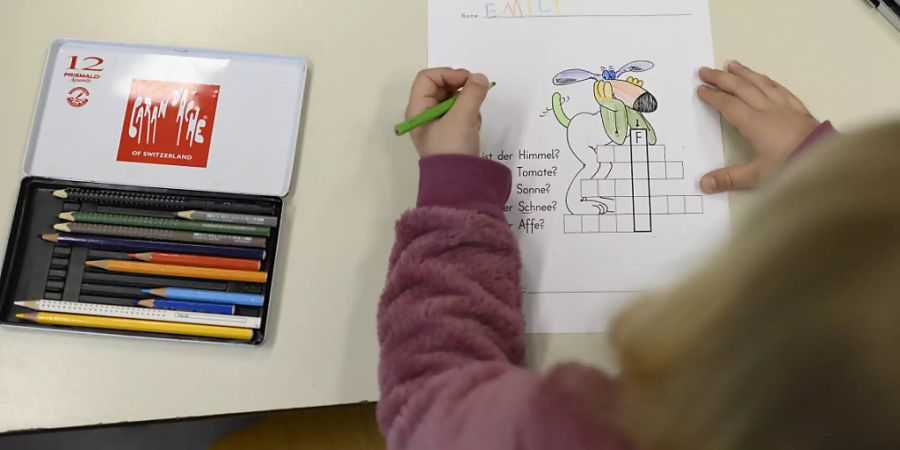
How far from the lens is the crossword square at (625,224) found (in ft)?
1.93

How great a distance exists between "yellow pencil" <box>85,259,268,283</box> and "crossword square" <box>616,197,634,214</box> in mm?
326

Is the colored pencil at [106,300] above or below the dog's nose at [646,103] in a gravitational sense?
below

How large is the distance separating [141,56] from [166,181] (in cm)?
13

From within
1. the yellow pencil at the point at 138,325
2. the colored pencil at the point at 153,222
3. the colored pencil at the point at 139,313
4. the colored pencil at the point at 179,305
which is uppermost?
the colored pencil at the point at 153,222

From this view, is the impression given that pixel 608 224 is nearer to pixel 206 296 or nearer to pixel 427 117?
pixel 427 117

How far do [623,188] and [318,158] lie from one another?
290 millimetres

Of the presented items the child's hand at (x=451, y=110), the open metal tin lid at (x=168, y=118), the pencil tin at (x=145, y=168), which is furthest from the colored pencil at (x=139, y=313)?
the child's hand at (x=451, y=110)

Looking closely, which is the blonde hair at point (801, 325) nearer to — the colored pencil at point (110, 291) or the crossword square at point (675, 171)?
the crossword square at point (675, 171)

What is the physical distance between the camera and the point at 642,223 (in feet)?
1.94

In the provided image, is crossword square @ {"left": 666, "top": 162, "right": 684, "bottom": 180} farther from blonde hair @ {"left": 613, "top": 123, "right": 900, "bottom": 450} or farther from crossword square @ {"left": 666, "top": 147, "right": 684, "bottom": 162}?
blonde hair @ {"left": 613, "top": 123, "right": 900, "bottom": 450}

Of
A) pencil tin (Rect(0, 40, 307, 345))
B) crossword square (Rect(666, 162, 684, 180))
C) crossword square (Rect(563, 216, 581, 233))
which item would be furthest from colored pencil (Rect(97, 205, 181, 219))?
crossword square (Rect(666, 162, 684, 180))

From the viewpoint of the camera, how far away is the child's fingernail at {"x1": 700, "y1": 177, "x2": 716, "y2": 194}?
1.94 ft

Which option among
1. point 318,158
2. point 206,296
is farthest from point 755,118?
point 206,296

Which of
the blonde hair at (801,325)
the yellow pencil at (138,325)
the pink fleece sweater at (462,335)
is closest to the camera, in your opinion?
the blonde hair at (801,325)
